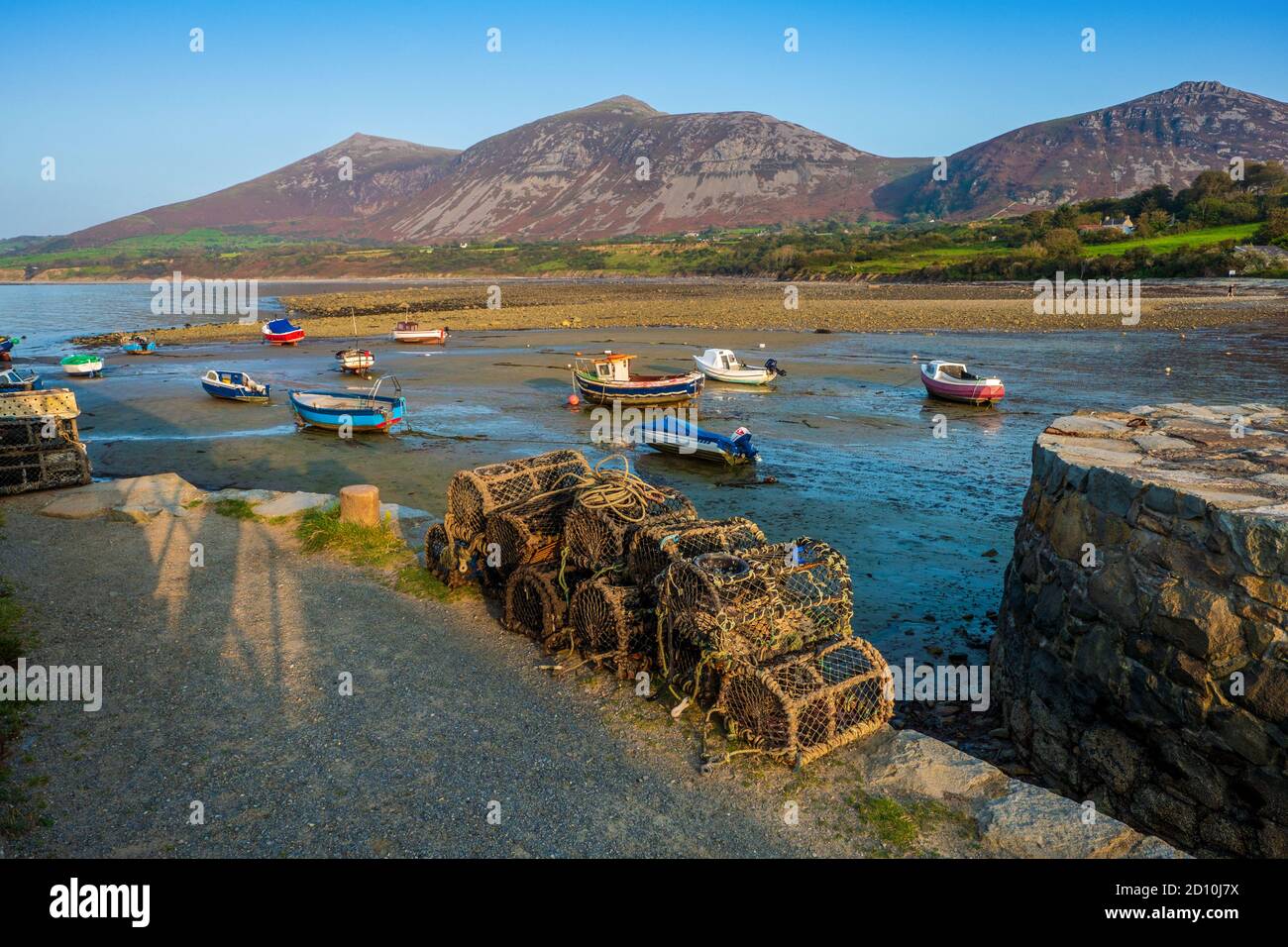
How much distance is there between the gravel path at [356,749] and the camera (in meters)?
6.12

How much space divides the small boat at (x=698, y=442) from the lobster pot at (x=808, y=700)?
50.7 ft

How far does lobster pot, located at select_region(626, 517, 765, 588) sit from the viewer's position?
880cm

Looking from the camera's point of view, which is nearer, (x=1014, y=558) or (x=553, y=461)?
(x=1014, y=558)

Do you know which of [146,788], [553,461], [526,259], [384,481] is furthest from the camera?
[526,259]

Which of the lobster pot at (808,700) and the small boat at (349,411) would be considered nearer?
the lobster pot at (808,700)

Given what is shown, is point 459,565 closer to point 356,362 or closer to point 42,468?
point 42,468

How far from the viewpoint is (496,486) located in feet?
36.4

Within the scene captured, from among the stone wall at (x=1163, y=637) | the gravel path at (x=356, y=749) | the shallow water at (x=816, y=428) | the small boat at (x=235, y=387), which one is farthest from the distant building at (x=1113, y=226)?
the gravel path at (x=356, y=749)

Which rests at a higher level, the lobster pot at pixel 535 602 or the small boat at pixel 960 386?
the small boat at pixel 960 386

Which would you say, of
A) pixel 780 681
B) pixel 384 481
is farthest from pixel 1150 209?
pixel 780 681

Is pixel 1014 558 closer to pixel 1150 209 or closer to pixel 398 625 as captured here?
pixel 398 625

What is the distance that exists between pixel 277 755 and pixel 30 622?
195 inches

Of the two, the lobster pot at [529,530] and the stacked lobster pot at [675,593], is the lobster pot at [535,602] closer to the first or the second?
the stacked lobster pot at [675,593]
